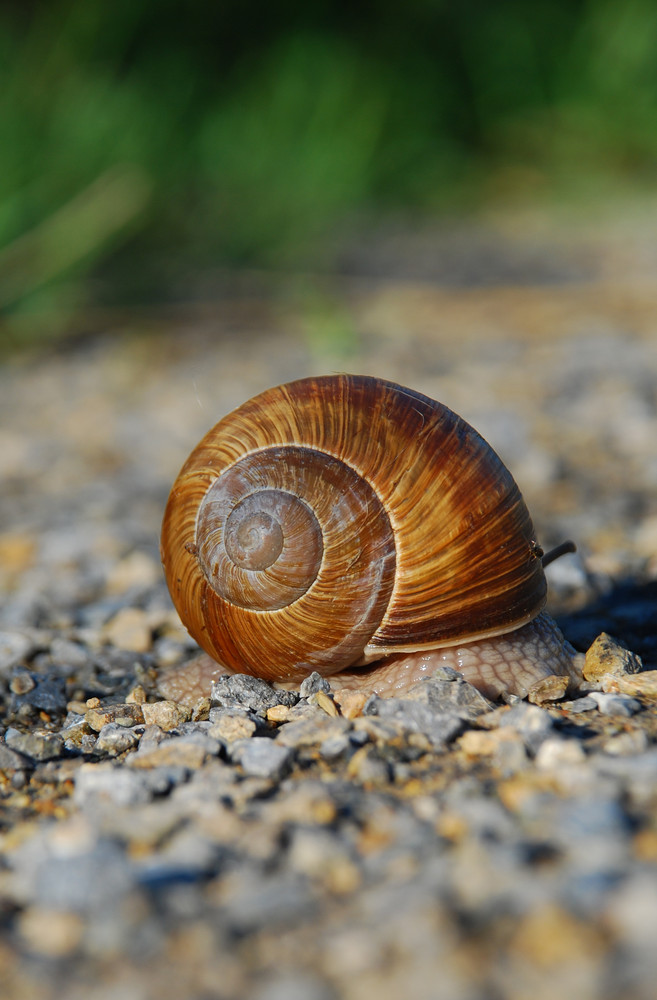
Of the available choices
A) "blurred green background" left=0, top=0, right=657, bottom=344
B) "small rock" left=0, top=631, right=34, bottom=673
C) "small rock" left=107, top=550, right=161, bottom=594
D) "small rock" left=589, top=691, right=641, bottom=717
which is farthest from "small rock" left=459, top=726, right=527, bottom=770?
"blurred green background" left=0, top=0, right=657, bottom=344

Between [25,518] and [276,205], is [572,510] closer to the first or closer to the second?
[25,518]

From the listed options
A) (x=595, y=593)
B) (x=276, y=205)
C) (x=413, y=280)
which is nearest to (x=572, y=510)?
(x=595, y=593)

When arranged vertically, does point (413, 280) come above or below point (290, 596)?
above

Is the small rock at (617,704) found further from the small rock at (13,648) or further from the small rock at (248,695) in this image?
the small rock at (13,648)

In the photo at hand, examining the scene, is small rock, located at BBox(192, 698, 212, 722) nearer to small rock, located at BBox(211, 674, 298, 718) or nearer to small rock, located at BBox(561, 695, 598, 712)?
small rock, located at BBox(211, 674, 298, 718)

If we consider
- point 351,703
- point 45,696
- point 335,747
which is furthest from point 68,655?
point 335,747

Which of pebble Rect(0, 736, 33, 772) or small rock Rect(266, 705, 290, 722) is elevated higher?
pebble Rect(0, 736, 33, 772)
